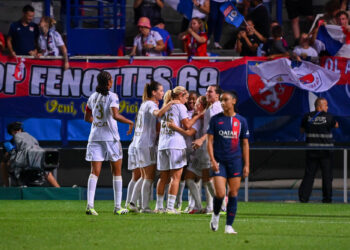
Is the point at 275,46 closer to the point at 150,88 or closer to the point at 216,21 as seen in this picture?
the point at 216,21

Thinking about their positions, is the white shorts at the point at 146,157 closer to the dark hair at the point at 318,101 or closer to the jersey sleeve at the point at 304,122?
the jersey sleeve at the point at 304,122

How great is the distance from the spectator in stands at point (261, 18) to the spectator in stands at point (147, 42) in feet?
7.86

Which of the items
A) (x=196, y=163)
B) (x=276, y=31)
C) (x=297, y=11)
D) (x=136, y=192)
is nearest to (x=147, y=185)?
(x=136, y=192)

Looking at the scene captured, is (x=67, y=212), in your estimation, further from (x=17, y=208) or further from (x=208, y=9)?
(x=208, y=9)

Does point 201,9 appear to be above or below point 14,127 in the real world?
above

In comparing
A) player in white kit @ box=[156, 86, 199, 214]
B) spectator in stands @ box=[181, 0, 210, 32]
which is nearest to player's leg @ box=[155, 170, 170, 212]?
player in white kit @ box=[156, 86, 199, 214]

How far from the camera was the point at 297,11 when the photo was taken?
22625 mm

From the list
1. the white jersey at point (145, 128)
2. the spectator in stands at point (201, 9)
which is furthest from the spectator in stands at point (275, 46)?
the white jersey at point (145, 128)

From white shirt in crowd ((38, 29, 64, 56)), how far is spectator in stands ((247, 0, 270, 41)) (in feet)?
15.4

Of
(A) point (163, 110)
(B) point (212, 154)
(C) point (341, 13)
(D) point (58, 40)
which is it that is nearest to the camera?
(B) point (212, 154)

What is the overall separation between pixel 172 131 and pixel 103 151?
1325mm

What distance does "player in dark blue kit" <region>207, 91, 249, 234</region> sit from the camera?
33.9ft

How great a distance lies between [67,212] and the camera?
14016mm

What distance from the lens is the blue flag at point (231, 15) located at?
19.3 m
